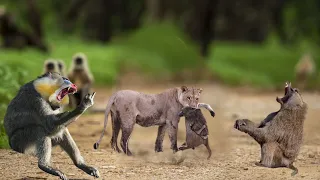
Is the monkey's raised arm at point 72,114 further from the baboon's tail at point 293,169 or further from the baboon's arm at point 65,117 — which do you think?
the baboon's tail at point 293,169

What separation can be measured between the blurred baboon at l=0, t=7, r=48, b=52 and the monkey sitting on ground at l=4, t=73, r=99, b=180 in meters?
12.7

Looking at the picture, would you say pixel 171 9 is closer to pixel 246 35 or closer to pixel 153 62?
pixel 246 35

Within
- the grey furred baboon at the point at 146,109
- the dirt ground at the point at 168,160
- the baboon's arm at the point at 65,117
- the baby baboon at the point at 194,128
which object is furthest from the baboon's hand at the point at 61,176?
the baby baboon at the point at 194,128

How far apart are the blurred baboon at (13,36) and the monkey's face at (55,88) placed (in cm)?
1276

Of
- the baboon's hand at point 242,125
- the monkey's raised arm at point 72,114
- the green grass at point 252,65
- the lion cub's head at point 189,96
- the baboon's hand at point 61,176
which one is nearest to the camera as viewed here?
the monkey's raised arm at point 72,114

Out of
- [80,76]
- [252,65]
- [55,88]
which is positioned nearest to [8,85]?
[80,76]

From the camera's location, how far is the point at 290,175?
243 inches

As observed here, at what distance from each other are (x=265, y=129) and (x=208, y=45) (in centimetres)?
1482

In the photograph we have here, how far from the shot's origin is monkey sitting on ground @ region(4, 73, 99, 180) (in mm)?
5621

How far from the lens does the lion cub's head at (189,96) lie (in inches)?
243

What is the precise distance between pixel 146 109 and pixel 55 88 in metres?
1.00

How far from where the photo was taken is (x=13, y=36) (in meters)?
18.4

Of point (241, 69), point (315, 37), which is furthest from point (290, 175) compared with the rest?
point (315, 37)

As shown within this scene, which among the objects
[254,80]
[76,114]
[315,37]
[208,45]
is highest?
[315,37]
